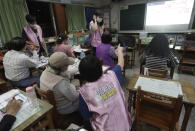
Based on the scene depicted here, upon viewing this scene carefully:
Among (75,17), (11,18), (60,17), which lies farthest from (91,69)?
(75,17)

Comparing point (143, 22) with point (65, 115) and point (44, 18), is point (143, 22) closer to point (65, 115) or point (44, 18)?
point (44, 18)

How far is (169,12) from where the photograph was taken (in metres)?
4.54

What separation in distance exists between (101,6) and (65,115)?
19.1 feet

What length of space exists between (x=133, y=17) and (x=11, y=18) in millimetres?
4562

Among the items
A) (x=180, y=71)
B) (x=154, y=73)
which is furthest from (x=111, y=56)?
(x=180, y=71)

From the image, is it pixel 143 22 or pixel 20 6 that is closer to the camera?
pixel 20 6

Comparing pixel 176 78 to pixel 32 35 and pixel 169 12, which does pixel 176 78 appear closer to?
pixel 169 12

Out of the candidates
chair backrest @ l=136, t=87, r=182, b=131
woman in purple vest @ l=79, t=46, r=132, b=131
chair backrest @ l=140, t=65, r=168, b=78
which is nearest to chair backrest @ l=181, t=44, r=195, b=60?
chair backrest @ l=140, t=65, r=168, b=78

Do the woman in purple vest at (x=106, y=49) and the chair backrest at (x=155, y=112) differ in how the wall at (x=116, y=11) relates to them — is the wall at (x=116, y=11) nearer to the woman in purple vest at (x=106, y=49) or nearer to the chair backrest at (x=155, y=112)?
the woman in purple vest at (x=106, y=49)

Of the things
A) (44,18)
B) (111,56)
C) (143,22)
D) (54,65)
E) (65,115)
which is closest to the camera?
(54,65)

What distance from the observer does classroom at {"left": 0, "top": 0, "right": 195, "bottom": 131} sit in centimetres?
89

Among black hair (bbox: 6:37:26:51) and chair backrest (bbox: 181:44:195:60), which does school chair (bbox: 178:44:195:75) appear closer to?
chair backrest (bbox: 181:44:195:60)

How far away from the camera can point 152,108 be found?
1.38 meters

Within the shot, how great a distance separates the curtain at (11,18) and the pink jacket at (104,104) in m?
3.43
